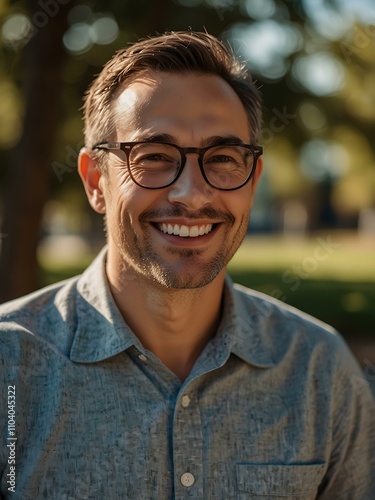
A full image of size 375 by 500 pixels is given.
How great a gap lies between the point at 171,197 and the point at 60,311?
53cm

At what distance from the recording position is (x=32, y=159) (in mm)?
7434

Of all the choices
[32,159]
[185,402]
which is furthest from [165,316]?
[32,159]

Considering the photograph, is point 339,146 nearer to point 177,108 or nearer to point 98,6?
point 98,6

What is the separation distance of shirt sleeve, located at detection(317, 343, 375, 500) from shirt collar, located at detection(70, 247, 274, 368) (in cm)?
28

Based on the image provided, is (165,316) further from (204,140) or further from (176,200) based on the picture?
(204,140)

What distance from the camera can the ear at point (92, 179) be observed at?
2.51 meters

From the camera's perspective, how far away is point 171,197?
7.29ft

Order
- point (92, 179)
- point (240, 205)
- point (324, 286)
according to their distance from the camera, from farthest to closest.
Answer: point (324, 286), point (92, 179), point (240, 205)

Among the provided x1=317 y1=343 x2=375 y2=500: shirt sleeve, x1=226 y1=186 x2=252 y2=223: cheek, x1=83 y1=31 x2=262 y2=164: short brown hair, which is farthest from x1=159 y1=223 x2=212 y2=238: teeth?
x1=317 y1=343 x2=375 y2=500: shirt sleeve

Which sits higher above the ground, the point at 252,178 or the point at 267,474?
the point at 252,178

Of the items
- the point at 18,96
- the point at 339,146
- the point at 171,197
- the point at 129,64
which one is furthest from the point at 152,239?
the point at 339,146

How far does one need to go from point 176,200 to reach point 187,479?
84cm

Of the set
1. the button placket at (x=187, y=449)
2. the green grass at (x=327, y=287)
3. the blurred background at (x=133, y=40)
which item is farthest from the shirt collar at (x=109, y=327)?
the blurred background at (x=133, y=40)

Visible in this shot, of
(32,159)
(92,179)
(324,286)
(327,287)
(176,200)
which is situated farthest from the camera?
(324,286)
